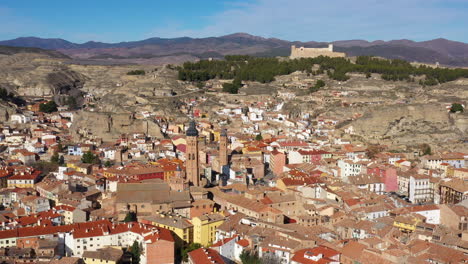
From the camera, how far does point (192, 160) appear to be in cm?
2577

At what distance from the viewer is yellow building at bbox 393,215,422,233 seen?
20625mm

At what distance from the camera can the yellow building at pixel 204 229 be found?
809 inches

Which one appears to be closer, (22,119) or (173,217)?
(173,217)

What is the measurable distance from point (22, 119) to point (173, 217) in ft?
81.0

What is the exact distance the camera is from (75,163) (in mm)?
30062

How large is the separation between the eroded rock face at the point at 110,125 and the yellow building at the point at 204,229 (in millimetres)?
18380

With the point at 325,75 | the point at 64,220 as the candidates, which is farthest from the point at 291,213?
the point at 325,75

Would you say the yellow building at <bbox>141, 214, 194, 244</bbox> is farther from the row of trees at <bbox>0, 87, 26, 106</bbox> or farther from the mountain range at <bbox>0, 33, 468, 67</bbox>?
the mountain range at <bbox>0, 33, 468, 67</bbox>

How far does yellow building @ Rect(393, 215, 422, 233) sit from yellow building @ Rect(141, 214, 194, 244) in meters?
8.18

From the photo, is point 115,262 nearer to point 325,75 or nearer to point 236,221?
point 236,221

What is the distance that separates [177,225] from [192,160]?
565 centimetres

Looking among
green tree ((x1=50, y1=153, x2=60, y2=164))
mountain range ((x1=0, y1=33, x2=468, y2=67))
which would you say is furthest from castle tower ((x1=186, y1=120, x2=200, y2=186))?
mountain range ((x1=0, y1=33, x2=468, y2=67))

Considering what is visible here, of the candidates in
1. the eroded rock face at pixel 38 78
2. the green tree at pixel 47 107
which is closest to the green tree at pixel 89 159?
the green tree at pixel 47 107

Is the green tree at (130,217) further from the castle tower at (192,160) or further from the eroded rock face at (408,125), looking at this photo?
the eroded rock face at (408,125)
